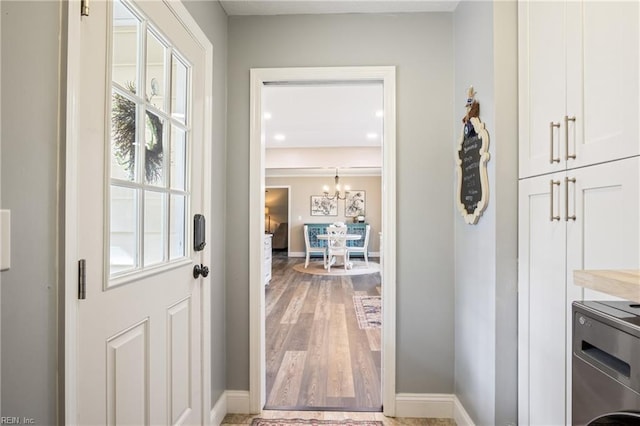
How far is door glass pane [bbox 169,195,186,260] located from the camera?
1371mm

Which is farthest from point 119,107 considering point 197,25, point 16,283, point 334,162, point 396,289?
point 334,162

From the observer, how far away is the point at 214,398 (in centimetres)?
181

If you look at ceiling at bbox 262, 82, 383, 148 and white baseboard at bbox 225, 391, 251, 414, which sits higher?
ceiling at bbox 262, 82, 383, 148

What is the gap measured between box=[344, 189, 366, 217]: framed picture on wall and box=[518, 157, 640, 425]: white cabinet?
8.28m

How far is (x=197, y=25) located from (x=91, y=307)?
4.41ft

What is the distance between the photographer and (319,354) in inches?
111

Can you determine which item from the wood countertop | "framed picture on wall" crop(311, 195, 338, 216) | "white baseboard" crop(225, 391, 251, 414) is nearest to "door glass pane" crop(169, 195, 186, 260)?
"white baseboard" crop(225, 391, 251, 414)

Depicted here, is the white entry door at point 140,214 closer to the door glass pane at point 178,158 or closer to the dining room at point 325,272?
the door glass pane at point 178,158

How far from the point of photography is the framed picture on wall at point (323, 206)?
31.9 feet

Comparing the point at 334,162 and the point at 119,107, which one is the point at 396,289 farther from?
the point at 334,162

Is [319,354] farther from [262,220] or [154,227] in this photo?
[154,227]

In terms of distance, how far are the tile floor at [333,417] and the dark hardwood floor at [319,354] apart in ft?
0.17

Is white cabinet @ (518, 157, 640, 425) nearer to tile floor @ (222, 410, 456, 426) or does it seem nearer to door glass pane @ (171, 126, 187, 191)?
tile floor @ (222, 410, 456, 426)

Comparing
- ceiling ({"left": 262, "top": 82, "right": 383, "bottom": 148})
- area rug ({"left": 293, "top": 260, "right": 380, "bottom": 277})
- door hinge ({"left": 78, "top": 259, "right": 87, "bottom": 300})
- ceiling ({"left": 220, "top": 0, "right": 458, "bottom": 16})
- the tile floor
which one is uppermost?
ceiling ({"left": 262, "top": 82, "right": 383, "bottom": 148})
